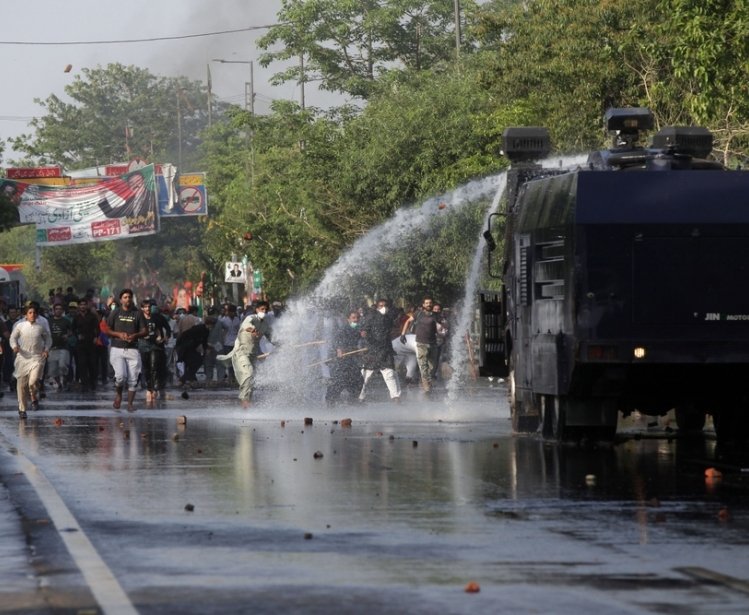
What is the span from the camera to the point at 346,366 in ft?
101

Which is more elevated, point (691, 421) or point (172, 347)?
point (172, 347)

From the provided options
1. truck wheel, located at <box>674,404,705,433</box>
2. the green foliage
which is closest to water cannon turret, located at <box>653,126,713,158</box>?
truck wheel, located at <box>674,404,705,433</box>

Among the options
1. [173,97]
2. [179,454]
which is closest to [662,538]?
[179,454]

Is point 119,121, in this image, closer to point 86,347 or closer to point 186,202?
point 186,202

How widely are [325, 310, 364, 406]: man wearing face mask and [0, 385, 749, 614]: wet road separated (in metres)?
8.84

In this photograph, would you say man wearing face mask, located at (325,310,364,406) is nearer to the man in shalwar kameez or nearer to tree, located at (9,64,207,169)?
the man in shalwar kameez

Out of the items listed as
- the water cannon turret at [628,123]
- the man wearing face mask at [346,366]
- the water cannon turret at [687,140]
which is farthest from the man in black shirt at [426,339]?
the water cannon turret at [687,140]

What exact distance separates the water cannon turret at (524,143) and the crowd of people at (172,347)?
813cm

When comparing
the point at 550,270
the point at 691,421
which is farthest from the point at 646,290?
the point at 691,421

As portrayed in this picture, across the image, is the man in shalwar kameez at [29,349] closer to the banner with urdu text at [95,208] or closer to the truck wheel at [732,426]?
the truck wheel at [732,426]

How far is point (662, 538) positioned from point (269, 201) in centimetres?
5188

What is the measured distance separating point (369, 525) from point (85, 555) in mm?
2168

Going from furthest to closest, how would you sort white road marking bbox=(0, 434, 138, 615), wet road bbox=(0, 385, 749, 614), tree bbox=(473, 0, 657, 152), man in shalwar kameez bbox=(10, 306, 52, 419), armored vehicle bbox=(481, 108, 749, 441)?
tree bbox=(473, 0, 657, 152) → man in shalwar kameez bbox=(10, 306, 52, 419) → armored vehicle bbox=(481, 108, 749, 441) → wet road bbox=(0, 385, 749, 614) → white road marking bbox=(0, 434, 138, 615)

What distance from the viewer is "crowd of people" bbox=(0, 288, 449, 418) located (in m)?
27.9
